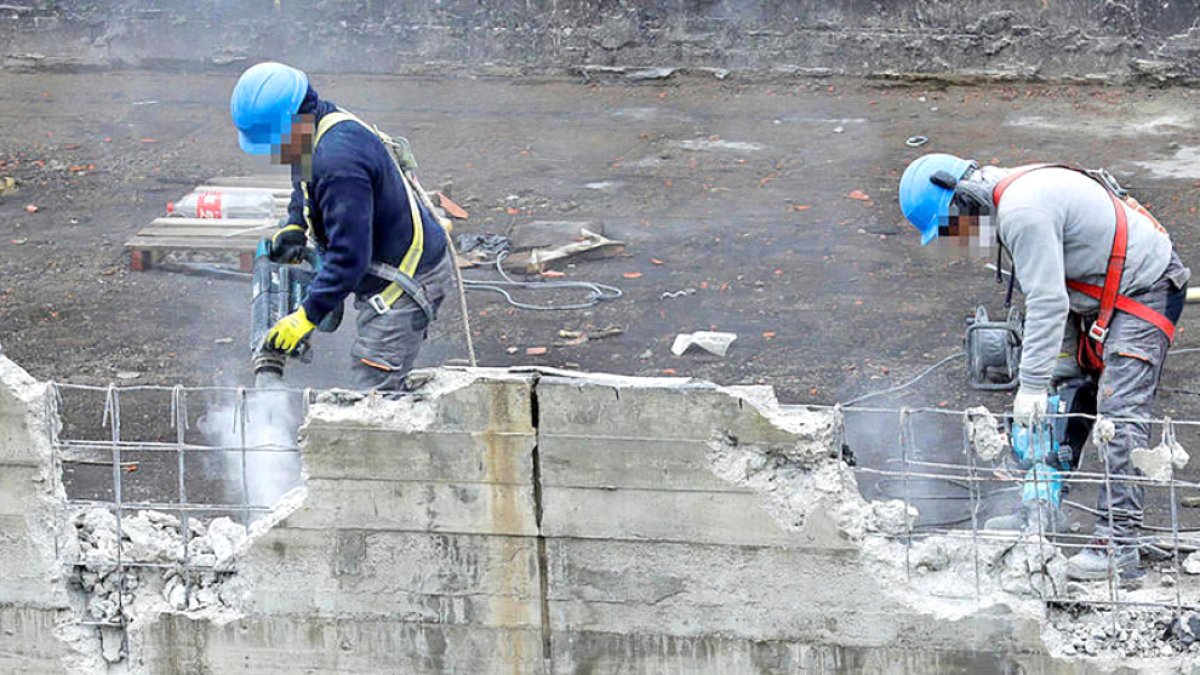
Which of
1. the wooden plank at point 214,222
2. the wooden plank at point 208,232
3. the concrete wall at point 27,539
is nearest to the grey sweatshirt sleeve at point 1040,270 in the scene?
the concrete wall at point 27,539

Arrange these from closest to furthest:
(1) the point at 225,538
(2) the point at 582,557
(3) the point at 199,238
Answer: (2) the point at 582,557, (1) the point at 225,538, (3) the point at 199,238

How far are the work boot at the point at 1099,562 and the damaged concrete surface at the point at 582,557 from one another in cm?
14

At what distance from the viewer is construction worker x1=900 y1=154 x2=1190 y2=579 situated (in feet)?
17.9

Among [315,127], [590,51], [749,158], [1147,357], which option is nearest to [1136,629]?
[1147,357]

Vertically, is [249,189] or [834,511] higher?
[834,511]

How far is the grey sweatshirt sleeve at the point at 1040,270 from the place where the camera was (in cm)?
541

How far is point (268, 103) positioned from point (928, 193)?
92.2 inches

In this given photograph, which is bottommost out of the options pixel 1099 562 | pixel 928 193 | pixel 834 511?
pixel 1099 562

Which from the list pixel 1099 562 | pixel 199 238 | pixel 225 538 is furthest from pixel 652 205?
pixel 1099 562

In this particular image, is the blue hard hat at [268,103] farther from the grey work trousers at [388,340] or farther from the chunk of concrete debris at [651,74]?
the chunk of concrete debris at [651,74]

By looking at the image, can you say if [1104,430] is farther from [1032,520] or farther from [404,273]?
[404,273]

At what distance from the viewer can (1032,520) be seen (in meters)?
5.48

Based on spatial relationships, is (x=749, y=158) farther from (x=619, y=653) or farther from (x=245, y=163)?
(x=619, y=653)

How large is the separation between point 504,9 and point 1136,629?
10.8m
